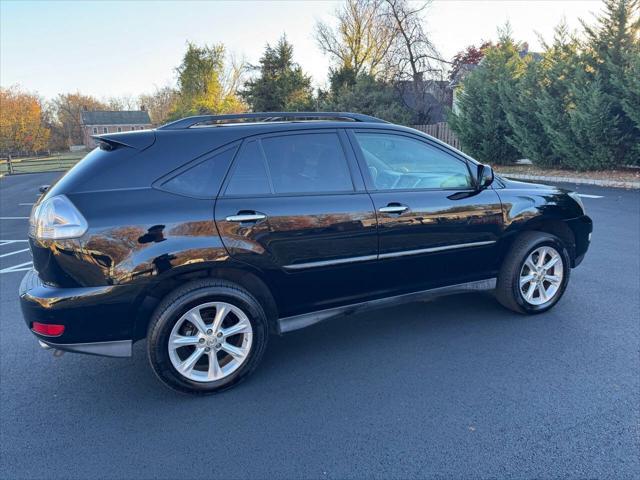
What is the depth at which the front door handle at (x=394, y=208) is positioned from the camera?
3.36 metres

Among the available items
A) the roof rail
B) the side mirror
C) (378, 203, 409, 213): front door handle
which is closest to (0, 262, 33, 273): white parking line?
the roof rail

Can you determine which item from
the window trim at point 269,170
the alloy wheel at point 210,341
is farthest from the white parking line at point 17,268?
the window trim at point 269,170

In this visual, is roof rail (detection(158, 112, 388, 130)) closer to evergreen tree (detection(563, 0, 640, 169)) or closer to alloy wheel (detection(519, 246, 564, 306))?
alloy wheel (detection(519, 246, 564, 306))

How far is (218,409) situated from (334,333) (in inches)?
52.2

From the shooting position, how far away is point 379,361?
338 cm

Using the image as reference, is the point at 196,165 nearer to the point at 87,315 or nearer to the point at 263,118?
the point at 263,118

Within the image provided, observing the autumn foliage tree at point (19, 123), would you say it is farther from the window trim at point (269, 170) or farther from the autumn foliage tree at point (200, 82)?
the window trim at point (269, 170)

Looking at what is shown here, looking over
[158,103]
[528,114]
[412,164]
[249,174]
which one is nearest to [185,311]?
[249,174]

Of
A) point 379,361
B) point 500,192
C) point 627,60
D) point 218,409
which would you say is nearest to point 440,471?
point 379,361

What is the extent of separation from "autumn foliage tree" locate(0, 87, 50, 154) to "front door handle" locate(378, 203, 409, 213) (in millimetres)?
54610

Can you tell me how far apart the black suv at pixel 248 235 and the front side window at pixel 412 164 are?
0.01 metres

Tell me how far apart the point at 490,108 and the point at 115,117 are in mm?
77903

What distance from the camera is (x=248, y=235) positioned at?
117 inches

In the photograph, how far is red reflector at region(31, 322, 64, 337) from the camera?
2.72 m
